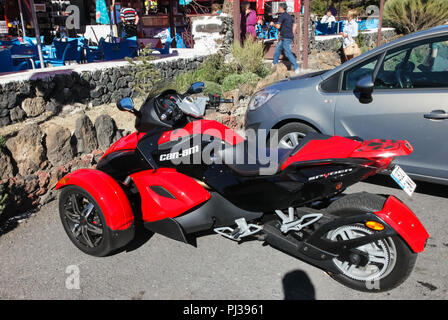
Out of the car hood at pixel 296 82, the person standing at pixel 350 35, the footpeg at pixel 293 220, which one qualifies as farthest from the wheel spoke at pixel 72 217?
the person standing at pixel 350 35

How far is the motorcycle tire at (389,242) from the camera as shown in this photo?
2725 mm

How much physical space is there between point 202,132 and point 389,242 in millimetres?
1519

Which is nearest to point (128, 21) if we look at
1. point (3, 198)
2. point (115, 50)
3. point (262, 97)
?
point (115, 50)

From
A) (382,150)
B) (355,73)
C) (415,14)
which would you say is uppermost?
(415,14)

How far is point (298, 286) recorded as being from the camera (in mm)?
3080

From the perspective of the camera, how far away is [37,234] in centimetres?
398

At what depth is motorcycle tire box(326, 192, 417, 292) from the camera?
272 centimetres

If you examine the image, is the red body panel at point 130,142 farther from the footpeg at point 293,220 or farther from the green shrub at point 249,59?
the green shrub at point 249,59

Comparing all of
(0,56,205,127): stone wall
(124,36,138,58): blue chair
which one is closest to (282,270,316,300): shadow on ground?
(0,56,205,127): stone wall

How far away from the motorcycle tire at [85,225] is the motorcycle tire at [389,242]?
69.7 inches

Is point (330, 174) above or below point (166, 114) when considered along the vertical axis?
below

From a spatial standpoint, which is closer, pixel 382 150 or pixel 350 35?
pixel 382 150

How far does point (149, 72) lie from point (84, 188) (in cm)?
523

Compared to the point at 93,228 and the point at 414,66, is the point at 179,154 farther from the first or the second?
the point at 414,66
